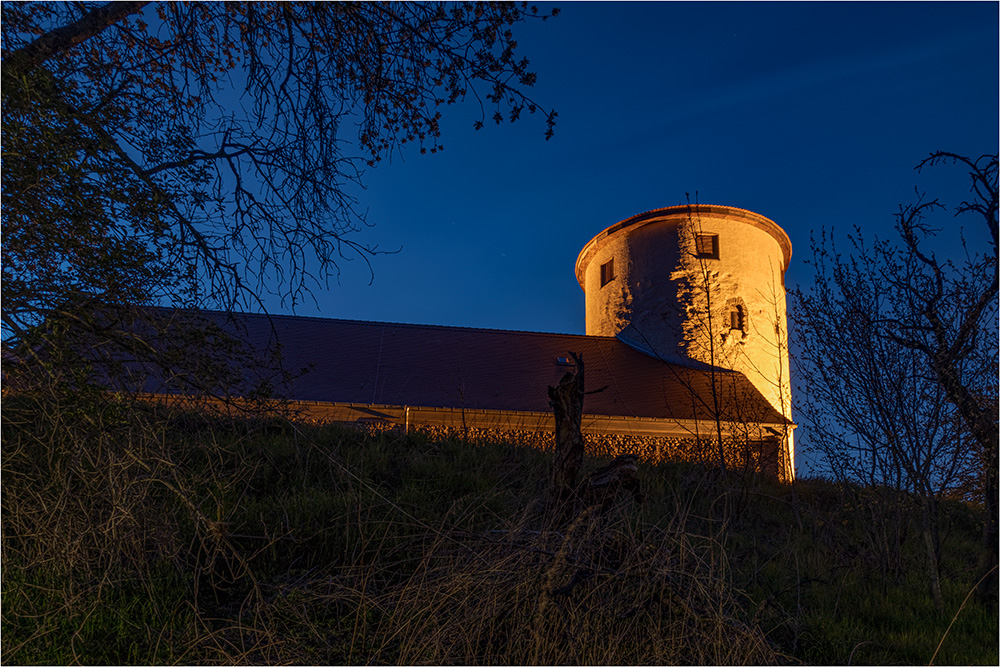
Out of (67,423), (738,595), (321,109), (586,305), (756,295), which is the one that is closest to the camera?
(67,423)

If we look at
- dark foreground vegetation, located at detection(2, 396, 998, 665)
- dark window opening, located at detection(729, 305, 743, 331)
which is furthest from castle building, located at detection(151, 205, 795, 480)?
dark foreground vegetation, located at detection(2, 396, 998, 665)

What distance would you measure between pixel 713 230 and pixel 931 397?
1542cm

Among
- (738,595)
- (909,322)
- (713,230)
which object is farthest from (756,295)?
(738,595)

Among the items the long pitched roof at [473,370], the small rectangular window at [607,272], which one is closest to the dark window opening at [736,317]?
the long pitched roof at [473,370]

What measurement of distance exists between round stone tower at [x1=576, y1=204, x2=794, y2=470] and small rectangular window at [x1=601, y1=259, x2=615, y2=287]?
4 cm

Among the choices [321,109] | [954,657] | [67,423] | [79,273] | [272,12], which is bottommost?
[954,657]

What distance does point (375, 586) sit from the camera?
539 cm

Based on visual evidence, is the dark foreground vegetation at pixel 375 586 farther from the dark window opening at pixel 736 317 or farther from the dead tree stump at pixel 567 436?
the dark window opening at pixel 736 317

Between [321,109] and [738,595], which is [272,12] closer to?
[321,109]

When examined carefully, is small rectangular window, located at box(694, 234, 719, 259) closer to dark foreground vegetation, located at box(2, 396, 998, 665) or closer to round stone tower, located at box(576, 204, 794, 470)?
round stone tower, located at box(576, 204, 794, 470)

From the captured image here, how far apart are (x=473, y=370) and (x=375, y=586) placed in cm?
1164

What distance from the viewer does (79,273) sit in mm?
4453

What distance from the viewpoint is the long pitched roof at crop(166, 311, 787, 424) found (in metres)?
15.3

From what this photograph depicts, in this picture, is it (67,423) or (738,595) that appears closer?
(67,423)
